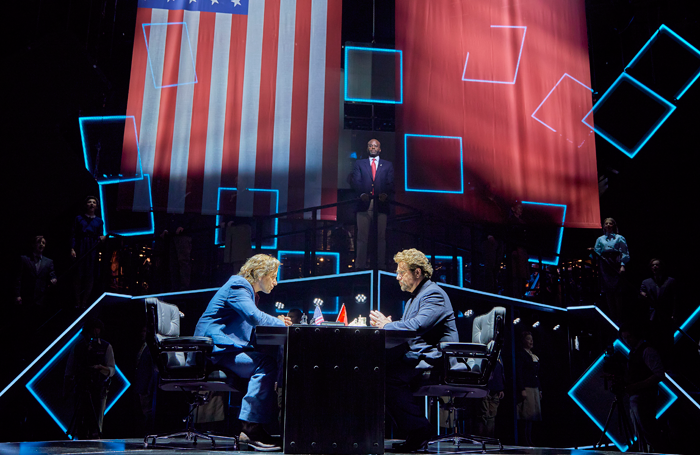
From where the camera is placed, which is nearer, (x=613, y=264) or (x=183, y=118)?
(x=613, y=264)

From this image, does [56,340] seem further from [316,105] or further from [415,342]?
[415,342]

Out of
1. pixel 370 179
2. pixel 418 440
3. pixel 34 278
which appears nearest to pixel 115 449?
pixel 418 440

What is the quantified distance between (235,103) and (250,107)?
22 centimetres

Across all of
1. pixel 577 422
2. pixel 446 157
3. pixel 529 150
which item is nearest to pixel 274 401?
pixel 446 157

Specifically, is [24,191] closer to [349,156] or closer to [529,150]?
[349,156]

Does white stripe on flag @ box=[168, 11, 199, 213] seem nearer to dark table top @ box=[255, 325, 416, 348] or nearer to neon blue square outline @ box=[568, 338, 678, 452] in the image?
Result: dark table top @ box=[255, 325, 416, 348]

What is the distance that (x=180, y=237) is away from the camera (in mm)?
8016

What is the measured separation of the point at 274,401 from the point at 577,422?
6.37m

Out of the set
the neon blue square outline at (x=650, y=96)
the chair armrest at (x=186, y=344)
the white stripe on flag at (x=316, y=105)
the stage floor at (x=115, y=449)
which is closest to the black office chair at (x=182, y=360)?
the chair armrest at (x=186, y=344)

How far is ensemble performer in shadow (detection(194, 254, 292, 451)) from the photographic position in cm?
349

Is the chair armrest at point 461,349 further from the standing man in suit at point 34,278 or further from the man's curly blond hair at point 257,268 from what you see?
the standing man in suit at point 34,278

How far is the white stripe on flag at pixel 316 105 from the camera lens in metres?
7.71

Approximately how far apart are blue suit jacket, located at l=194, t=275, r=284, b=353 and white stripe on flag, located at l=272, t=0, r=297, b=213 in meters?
3.85

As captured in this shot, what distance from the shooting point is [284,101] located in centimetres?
796
